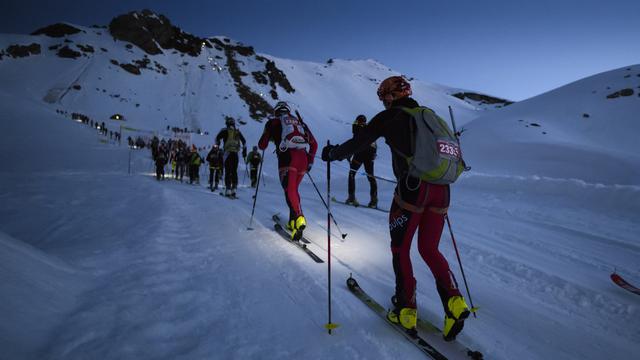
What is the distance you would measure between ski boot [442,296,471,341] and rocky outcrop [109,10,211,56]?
88.8 m

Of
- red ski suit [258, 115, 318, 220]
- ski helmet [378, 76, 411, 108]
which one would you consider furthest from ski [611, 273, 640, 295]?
red ski suit [258, 115, 318, 220]

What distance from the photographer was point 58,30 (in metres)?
73.1

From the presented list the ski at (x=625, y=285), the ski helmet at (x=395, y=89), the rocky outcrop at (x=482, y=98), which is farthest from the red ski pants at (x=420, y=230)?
the rocky outcrop at (x=482, y=98)

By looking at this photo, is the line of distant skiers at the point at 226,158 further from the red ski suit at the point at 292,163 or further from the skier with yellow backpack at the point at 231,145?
the red ski suit at the point at 292,163

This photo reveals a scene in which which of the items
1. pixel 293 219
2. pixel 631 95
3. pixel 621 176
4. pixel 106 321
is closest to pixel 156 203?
pixel 293 219

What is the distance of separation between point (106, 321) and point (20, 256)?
121 cm

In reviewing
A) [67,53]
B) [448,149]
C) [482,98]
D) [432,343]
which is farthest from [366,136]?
[482,98]

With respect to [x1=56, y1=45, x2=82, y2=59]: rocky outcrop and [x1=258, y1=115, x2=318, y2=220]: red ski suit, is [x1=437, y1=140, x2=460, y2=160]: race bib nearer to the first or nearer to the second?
[x1=258, y1=115, x2=318, y2=220]: red ski suit

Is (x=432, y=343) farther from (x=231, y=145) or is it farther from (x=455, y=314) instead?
(x=231, y=145)

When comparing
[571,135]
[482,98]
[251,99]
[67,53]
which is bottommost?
[571,135]

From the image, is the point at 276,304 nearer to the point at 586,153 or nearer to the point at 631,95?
the point at 586,153

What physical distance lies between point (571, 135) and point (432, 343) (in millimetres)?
35310

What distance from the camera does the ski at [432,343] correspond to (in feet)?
8.45

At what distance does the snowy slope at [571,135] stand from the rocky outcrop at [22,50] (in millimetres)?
77215
